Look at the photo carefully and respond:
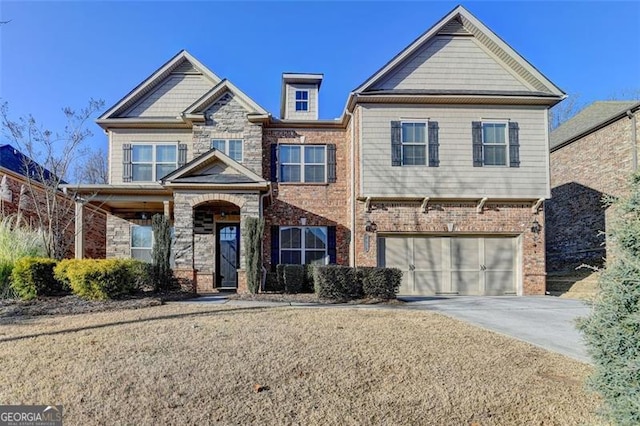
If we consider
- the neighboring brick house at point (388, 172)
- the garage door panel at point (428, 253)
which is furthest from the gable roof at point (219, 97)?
the garage door panel at point (428, 253)

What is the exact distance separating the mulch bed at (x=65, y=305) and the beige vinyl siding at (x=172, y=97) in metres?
7.86

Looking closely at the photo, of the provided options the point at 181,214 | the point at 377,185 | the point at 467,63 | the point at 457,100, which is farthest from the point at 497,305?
the point at 181,214

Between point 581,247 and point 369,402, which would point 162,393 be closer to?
point 369,402

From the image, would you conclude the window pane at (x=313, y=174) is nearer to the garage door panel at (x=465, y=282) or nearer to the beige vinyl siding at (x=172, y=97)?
the beige vinyl siding at (x=172, y=97)

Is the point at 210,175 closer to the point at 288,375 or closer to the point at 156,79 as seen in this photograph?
the point at 156,79

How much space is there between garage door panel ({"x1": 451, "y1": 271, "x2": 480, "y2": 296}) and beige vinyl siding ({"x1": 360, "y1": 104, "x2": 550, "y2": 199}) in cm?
255

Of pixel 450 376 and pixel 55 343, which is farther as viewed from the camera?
pixel 55 343

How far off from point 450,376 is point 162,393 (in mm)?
2926

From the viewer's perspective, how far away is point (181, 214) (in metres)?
12.4

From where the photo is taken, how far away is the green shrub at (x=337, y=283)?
10.4m

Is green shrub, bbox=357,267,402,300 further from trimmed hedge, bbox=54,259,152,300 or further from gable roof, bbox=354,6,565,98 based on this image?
gable roof, bbox=354,6,565,98

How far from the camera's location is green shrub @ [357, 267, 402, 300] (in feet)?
34.6

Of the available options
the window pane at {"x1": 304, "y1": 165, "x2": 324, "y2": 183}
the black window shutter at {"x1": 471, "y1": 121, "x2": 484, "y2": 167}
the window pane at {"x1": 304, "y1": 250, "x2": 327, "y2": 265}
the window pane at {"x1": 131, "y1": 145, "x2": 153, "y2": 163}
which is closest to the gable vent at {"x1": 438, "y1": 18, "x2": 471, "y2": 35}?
the black window shutter at {"x1": 471, "y1": 121, "x2": 484, "y2": 167}

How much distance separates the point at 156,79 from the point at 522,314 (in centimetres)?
1370
